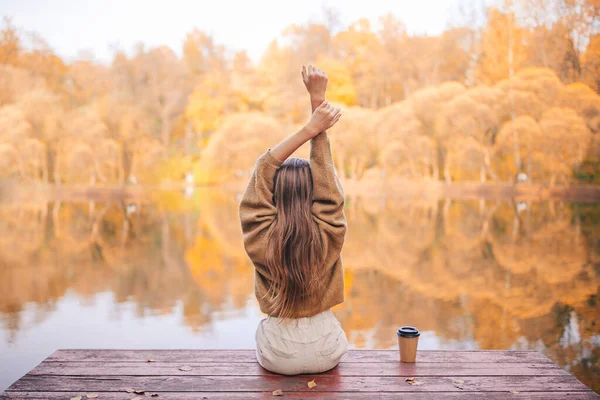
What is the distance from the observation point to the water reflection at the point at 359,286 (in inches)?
175

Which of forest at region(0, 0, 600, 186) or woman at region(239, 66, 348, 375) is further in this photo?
forest at region(0, 0, 600, 186)

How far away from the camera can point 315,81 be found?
1880mm

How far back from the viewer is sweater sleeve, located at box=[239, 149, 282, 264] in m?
1.88

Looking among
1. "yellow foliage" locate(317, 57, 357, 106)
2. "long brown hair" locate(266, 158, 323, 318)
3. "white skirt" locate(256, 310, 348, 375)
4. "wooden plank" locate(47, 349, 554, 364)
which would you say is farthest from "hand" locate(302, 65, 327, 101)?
"yellow foliage" locate(317, 57, 357, 106)

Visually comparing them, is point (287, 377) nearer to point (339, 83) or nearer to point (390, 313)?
point (390, 313)

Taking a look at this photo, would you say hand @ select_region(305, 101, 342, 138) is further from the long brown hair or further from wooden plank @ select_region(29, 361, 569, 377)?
wooden plank @ select_region(29, 361, 569, 377)

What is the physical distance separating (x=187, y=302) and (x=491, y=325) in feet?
9.88

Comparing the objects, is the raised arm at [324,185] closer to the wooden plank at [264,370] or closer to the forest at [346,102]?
the wooden plank at [264,370]

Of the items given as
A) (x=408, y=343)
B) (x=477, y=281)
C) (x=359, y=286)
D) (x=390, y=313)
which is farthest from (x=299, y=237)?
(x=477, y=281)

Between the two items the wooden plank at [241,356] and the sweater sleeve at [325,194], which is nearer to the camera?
the sweater sleeve at [325,194]

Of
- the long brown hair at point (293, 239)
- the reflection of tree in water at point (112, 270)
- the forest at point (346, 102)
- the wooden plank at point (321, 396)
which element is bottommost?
the reflection of tree in water at point (112, 270)

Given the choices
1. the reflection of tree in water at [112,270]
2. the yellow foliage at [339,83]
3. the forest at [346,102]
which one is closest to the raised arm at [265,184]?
the reflection of tree in water at [112,270]

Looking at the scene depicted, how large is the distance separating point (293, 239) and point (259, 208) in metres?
0.17

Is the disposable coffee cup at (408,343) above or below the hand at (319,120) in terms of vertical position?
below
